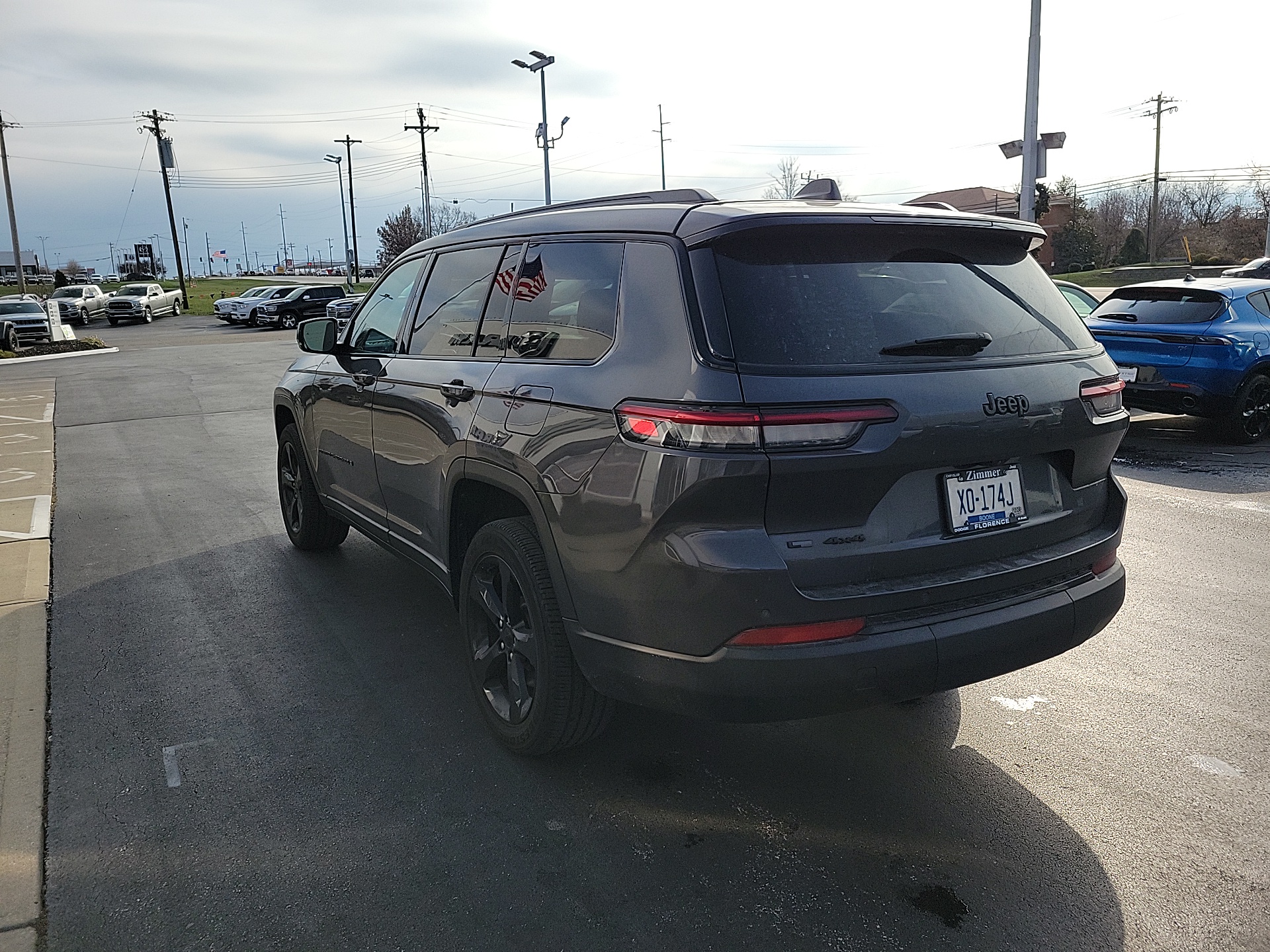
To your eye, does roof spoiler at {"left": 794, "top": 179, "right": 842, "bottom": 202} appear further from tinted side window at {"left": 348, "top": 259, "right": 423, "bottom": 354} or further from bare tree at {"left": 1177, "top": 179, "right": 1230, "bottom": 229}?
bare tree at {"left": 1177, "top": 179, "right": 1230, "bottom": 229}

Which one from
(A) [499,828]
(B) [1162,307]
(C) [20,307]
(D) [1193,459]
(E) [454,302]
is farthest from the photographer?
(C) [20,307]

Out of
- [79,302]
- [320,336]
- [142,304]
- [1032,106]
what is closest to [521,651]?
[320,336]

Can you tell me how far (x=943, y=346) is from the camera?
2891 millimetres

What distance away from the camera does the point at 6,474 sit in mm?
9312

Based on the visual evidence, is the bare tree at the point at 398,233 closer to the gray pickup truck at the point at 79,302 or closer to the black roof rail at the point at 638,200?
the gray pickup truck at the point at 79,302

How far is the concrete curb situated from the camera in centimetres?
2472

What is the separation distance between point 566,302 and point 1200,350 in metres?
8.25

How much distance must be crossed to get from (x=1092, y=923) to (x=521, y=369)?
234 centimetres

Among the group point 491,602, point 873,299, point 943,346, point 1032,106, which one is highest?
point 1032,106

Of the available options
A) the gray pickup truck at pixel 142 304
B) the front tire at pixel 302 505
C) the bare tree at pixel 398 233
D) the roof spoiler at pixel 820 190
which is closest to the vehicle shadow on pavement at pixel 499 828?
the front tire at pixel 302 505

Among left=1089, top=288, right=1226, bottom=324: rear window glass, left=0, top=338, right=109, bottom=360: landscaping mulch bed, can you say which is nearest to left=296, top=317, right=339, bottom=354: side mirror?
left=1089, top=288, right=1226, bottom=324: rear window glass

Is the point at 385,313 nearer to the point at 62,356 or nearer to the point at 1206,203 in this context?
the point at 62,356

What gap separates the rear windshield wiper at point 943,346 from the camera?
2.81 meters

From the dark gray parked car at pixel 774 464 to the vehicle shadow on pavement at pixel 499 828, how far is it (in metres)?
0.37
